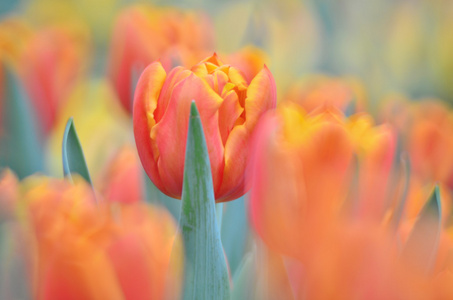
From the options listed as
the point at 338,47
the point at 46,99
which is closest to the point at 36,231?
the point at 46,99

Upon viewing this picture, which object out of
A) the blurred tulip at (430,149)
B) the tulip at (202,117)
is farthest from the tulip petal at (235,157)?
the blurred tulip at (430,149)

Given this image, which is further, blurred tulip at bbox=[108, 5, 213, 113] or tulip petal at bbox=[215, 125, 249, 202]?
blurred tulip at bbox=[108, 5, 213, 113]

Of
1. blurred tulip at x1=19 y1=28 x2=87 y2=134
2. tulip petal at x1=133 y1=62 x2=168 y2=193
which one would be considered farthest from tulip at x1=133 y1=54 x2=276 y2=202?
blurred tulip at x1=19 y1=28 x2=87 y2=134

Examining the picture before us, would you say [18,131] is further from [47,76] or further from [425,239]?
[425,239]

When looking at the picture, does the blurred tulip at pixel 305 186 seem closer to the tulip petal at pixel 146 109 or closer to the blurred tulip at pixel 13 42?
the tulip petal at pixel 146 109

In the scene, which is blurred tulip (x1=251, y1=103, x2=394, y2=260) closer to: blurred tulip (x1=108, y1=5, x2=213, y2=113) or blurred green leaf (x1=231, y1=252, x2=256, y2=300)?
blurred green leaf (x1=231, y1=252, x2=256, y2=300)
